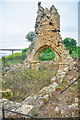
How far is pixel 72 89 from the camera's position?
14.1 feet

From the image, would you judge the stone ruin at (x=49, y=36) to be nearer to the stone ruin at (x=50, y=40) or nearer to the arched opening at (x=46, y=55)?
the stone ruin at (x=50, y=40)

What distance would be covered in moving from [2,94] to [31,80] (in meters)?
1.72

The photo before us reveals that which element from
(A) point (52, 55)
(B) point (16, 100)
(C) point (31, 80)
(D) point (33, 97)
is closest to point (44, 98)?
(D) point (33, 97)

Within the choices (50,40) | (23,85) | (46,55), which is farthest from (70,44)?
(23,85)

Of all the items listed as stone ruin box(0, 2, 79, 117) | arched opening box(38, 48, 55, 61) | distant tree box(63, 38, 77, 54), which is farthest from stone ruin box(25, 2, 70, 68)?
arched opening box(38, 48, 55, 61)

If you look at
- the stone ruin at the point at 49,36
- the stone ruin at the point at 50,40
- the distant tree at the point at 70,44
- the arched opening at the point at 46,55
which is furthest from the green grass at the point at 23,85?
the arched opening at the point at 46,55

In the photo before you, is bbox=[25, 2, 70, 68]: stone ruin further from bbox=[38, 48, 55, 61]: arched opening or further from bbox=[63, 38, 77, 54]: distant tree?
bbox=[38, 48, 55, 61]: arched opening

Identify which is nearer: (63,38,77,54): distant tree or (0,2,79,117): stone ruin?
(0,2,79,117): stone ruin

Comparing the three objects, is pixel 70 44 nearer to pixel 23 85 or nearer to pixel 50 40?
pixel 50 40

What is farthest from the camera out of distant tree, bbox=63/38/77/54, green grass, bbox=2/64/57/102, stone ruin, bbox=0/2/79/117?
distant tree, bbox=63/38/77/54

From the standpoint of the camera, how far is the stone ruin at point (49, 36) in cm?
646

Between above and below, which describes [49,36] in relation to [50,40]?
above

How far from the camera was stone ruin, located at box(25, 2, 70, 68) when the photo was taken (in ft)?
21.2

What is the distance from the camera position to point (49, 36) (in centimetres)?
662
